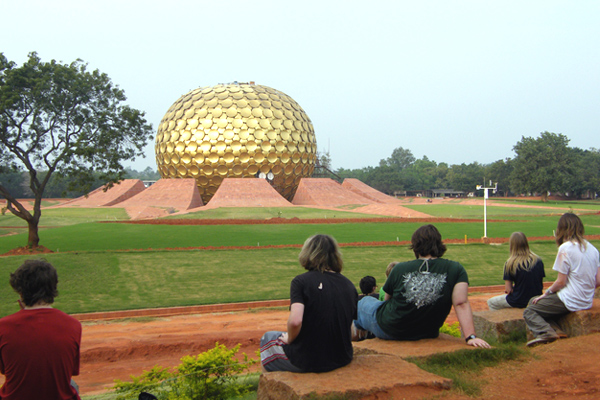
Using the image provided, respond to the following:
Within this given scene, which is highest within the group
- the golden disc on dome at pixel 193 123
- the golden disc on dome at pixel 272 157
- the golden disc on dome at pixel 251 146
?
the golden disc on dome at pixel 193 123

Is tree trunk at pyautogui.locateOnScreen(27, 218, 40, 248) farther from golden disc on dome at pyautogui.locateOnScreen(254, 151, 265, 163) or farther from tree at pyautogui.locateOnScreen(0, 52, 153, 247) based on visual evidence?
golden disc on dome at pyautogui.locateOnScreen(254, 151, 265, 163)

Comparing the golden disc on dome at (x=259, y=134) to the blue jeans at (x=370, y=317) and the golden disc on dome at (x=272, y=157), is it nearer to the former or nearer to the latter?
the golden disc on dome at (x=272, y=157)

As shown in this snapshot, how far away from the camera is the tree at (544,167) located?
53.8 m

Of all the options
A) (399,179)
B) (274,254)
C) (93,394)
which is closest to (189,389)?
(93,394)

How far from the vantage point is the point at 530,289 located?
5.93m

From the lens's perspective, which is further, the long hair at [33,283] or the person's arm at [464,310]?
the person's arm at [464,310]

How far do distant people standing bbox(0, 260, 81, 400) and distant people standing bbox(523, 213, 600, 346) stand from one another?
425cm

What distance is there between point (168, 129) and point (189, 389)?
3772 cm

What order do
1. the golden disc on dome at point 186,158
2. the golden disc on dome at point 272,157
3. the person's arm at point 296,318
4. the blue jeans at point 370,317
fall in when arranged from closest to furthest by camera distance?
the person's arm at point 296,318 < the blue jeans at point 370,317 < the golden disc on dome at point 186,158 < the golden disc on dome at point 272,157

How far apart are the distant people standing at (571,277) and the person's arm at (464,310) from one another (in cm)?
117

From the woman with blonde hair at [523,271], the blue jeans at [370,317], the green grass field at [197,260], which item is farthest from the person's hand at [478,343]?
the green grass field at [197,260]

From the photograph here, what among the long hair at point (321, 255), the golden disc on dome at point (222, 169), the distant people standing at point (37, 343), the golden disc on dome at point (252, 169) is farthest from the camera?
the golden disc on dome at point (252, 169)

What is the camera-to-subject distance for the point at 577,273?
5090mm

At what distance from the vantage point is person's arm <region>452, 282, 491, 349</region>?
13.9 ft
